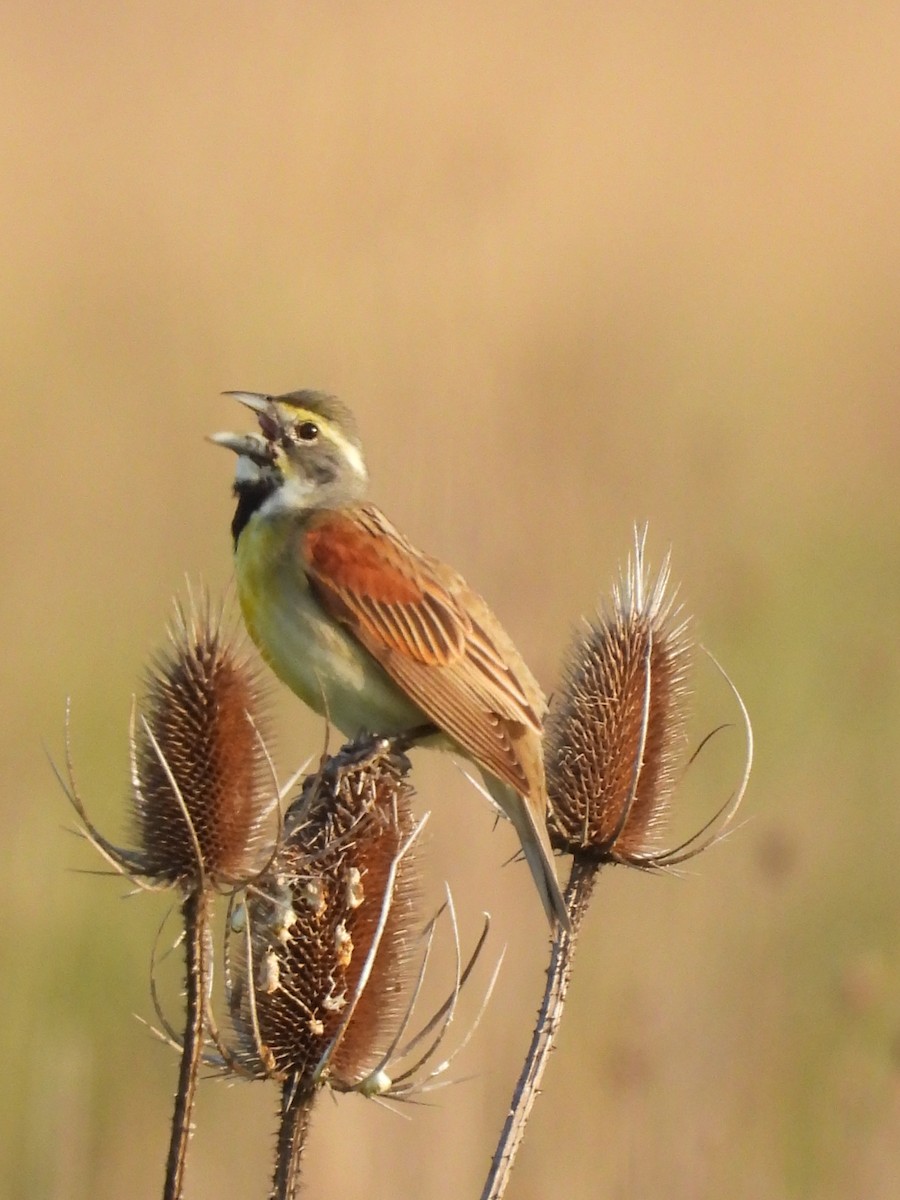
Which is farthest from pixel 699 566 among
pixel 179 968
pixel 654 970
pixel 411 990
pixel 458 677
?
pixel 411 990

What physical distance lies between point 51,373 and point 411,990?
691cm

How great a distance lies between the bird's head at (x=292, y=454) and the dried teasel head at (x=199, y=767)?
4.32 ft

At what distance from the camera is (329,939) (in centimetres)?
421

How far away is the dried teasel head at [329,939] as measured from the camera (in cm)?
410

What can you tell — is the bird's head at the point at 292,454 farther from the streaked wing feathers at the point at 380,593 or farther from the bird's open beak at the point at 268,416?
the streaked wing feathers at the point at 380,593

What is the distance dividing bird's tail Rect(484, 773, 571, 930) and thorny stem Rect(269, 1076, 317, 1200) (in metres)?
0.81

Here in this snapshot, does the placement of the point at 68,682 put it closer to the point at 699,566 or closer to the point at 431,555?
the point at 699,566

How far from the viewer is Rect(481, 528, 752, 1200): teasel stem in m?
4.73

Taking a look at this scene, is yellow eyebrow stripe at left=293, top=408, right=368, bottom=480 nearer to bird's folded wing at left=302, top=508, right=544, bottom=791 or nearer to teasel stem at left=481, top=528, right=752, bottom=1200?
bird's folded wing at left=302, top=508, right=544, bottom=791

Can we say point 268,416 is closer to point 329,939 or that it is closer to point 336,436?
point 336,436

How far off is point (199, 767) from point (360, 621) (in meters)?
1.31

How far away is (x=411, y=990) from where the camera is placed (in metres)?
4.55

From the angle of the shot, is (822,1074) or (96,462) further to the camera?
(96,462)

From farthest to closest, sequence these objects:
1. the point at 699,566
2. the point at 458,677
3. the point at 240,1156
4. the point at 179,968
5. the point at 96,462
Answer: the point at 96,462 → the point at 699,566 → the point at 179,968 → the point at 240,1156 → the point at 458,677
